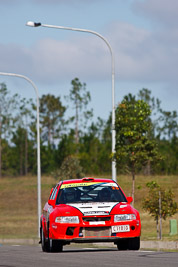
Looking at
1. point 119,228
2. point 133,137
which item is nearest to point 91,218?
point 119,228

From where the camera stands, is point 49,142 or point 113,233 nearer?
point 113,233

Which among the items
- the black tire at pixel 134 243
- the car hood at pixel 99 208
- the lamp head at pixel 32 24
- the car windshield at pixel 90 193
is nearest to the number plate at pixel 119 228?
the car hood at pixel 99 208

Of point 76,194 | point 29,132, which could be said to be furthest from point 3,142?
point 76,194

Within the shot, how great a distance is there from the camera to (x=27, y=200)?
3223 inches

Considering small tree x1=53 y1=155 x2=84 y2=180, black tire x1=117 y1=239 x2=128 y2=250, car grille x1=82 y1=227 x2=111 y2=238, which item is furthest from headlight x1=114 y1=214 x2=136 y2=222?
small tree x1=53 y1=155 x2=84 y2=180

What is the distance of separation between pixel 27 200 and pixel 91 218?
65.4 m

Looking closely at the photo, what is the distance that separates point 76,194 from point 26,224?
4522cm

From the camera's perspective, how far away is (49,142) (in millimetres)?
115062

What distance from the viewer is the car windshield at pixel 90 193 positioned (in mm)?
17859

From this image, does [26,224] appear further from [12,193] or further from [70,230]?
[70,230]

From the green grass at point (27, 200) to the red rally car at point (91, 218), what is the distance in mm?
29486

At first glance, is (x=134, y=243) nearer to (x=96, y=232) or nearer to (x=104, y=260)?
(x=96, y=232)

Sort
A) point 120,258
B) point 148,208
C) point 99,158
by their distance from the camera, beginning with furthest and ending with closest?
point 99,158 → point 148,208 → point 120,258

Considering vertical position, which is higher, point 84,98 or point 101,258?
point 84,98
